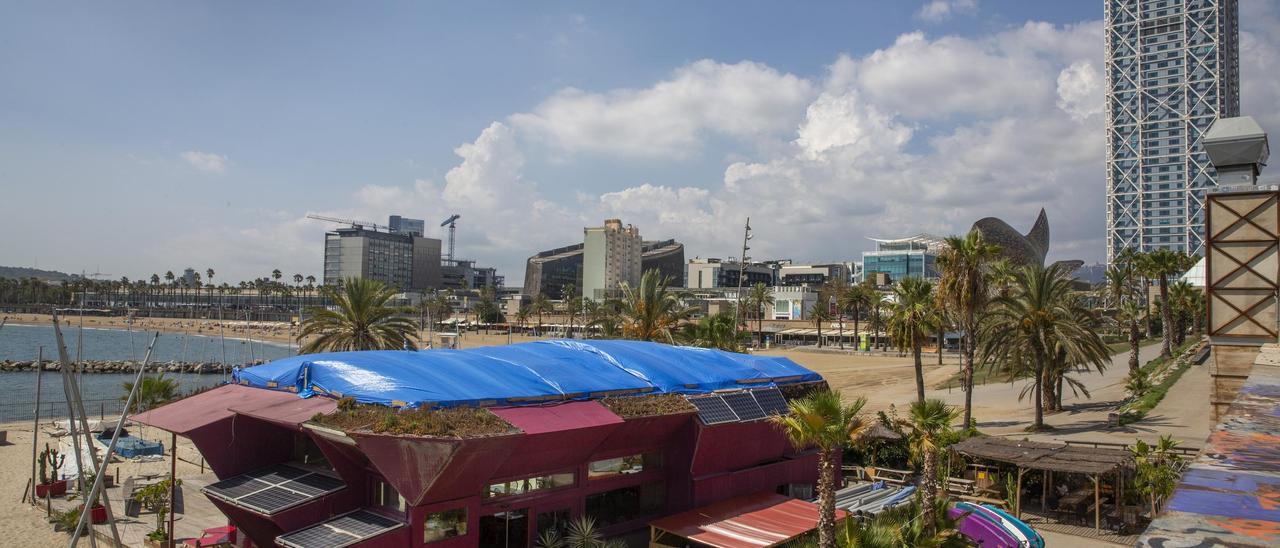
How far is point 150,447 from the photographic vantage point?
39688 mm

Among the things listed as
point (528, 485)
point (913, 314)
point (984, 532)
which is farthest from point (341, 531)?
point (913, 314)

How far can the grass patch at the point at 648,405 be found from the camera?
67.6ft

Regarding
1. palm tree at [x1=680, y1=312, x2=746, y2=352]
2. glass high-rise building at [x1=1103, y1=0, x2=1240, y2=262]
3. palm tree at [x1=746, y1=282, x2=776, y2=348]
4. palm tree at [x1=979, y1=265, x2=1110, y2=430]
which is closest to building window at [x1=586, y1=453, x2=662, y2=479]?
palm tree at [x1=680, y1=312, x2=746, y2=352]

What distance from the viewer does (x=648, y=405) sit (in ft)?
70.1

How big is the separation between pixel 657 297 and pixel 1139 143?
565 feet

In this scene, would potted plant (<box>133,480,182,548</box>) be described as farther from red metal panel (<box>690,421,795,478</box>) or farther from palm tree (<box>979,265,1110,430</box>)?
palm tree (<box>979,265,1110,430</box>)

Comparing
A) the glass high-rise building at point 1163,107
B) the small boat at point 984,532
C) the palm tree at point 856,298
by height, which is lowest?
the small boat at point 984,532

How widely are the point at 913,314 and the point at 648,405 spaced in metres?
25.1

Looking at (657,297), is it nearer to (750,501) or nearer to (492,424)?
(750,501)

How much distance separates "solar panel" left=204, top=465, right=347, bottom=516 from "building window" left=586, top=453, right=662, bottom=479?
660 cm

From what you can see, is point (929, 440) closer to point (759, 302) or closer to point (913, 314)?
point (913, 314)

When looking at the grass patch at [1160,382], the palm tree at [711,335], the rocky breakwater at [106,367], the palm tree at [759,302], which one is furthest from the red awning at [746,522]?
the rocky breakwater at [106,367]

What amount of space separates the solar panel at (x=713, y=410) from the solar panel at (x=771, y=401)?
5.43 ft

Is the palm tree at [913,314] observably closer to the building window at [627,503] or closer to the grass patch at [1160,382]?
the grass patch at [1160,382]
